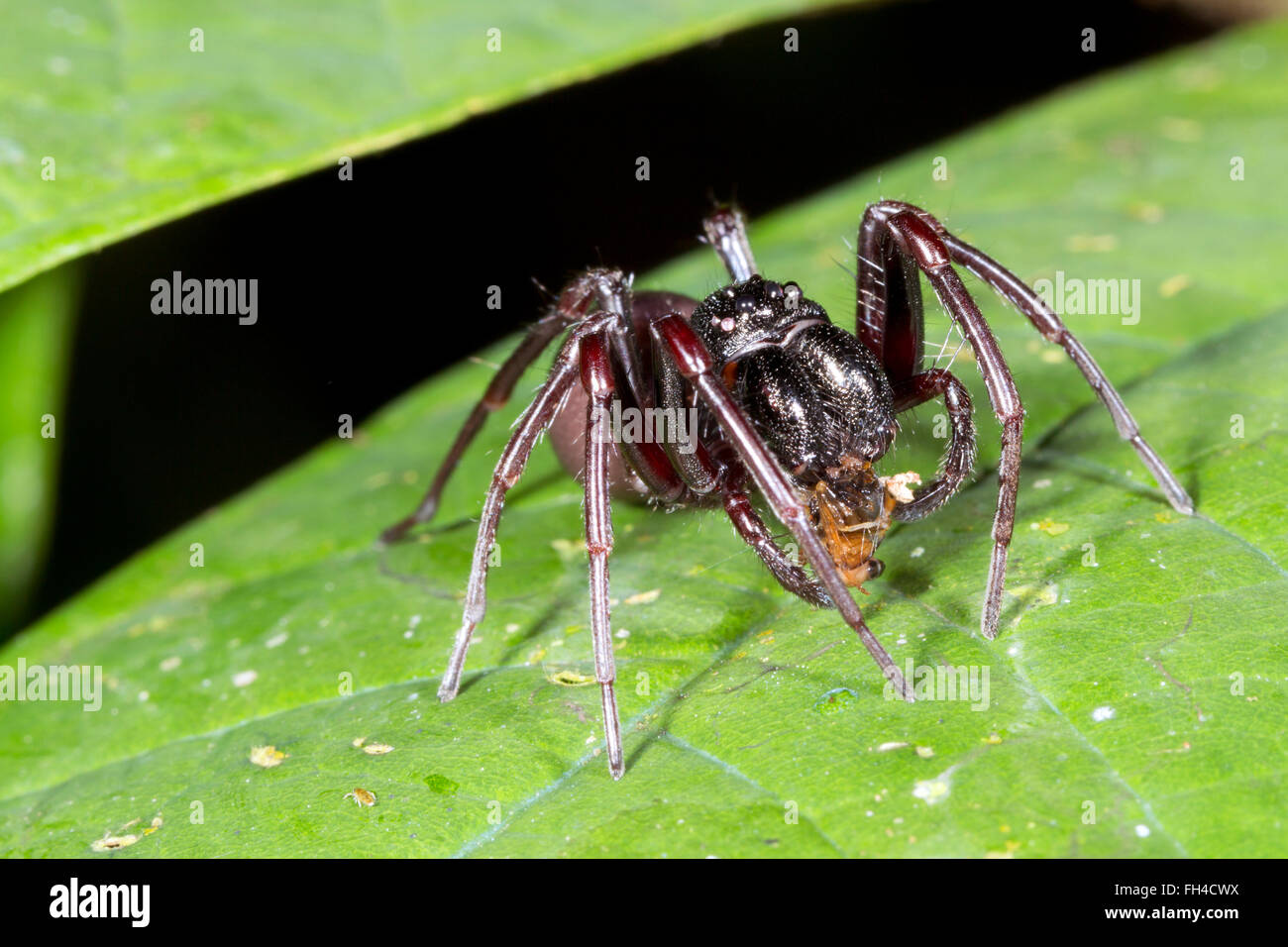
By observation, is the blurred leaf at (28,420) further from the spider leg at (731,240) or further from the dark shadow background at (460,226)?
the spider leg at (731,240)

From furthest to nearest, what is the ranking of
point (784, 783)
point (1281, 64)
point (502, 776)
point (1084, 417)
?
point (1281, 64), point (1084, 417), point (502, 776), point (784, 783)

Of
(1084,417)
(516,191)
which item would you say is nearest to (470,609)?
(1084,417)

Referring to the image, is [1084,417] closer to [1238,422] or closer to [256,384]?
[1238,422]

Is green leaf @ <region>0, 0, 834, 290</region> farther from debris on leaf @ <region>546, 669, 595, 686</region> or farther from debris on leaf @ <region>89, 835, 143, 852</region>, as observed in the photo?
debris on leaf @ <region>546, 669, 595, 686</region>

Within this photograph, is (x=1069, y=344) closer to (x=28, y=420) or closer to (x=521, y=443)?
(x=521, y=443)

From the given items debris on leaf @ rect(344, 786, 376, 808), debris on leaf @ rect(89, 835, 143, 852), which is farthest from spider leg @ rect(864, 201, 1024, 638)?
debris on leaf @ rect(89, 835, 143, 852)

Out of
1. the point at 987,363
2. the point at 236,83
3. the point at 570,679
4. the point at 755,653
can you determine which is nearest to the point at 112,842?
the point at 570,679

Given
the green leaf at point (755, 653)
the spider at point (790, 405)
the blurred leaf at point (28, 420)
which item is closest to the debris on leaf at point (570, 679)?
the green leaf at point (755, 653)
